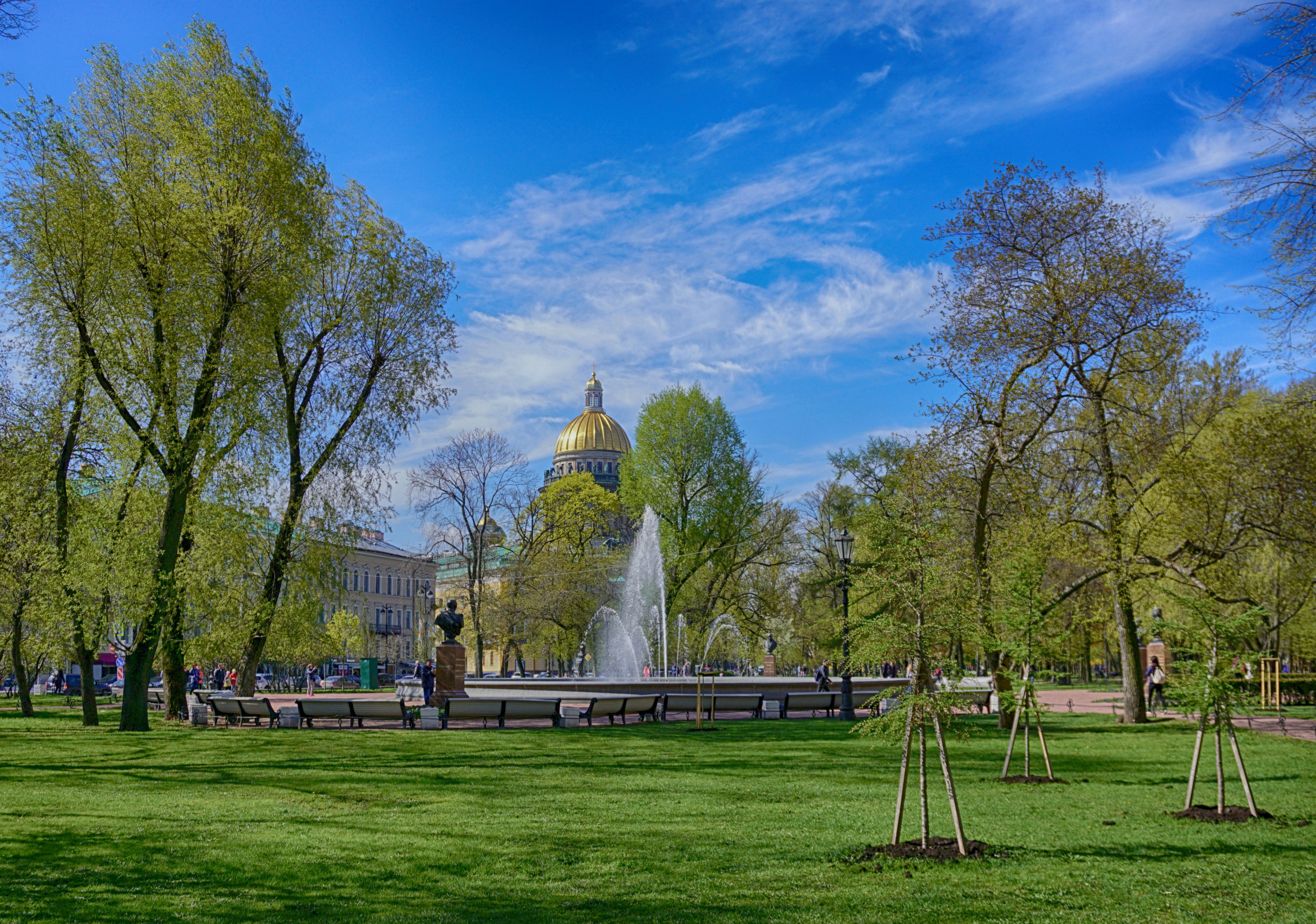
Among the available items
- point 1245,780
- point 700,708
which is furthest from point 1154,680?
point 1245,780

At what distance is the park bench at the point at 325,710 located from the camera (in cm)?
2200

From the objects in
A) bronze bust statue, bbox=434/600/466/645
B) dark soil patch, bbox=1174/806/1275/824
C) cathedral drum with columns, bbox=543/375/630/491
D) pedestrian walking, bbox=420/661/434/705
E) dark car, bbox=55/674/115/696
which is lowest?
dark car, bbox=55/674/115/696

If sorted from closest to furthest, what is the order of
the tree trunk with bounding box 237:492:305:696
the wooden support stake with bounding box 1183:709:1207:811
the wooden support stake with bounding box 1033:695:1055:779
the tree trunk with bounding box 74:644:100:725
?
the wooden support stake with bounding box 1183:709:1207:811
the wooden support stake with bounding box 1033:695:1055:779
the tree trunk with bounding box 74:644:100:725
the tree trunk with bounding box 237:492:305:696

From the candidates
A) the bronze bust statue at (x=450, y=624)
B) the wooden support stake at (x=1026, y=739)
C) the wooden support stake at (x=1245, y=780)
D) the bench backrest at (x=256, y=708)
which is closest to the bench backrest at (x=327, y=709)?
the bench backrest at (x=256, y=708)

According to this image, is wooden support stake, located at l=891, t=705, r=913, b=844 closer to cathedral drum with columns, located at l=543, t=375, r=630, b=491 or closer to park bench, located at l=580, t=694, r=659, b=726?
park bench, located at l=580, t=694, r=659, b=726

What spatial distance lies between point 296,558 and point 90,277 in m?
8.33

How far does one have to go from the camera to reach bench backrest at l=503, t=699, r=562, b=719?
21.5 meters

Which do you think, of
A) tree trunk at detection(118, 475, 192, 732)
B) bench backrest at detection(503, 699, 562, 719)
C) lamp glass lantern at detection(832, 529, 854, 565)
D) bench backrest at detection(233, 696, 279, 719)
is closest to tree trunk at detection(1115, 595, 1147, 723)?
lamp glass lantern at detection(832, 529, 854, 565)

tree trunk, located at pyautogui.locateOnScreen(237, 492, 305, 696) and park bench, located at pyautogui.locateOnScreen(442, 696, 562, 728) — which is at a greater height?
tree trunk, located at pyautogui.locateOnScreen(237, 492, 305, 696)

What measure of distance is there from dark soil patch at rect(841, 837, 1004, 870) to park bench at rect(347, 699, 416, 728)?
16003mm

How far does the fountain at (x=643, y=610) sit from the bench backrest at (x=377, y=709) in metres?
20.5

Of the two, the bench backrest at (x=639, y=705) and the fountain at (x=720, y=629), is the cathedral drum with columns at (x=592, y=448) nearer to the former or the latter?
the fountain at (x=720, y=629)

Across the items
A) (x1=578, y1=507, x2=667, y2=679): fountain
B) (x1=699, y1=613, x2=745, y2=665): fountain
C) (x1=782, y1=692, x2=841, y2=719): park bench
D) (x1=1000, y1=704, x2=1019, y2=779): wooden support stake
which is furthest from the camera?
(x1=699, y1=613, x2=745, y2=665): fountain

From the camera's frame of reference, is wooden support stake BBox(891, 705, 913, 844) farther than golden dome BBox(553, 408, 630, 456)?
No
